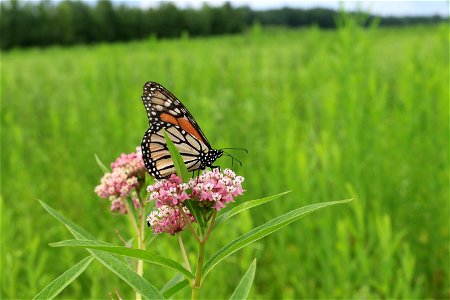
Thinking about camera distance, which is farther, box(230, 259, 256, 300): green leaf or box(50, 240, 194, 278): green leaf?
box(230, 259, 256, 300): green leaf

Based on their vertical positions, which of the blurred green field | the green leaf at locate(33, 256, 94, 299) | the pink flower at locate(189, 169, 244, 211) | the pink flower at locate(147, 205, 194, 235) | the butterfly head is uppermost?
the pink flower at locate(189, 169, 244, 211)

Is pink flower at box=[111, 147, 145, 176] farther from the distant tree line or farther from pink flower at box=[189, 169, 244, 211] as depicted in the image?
the distant tree line

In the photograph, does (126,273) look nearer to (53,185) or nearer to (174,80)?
(53,185)

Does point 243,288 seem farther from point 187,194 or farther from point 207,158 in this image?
point 207,158

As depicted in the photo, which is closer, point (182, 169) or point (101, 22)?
point (182, 169)

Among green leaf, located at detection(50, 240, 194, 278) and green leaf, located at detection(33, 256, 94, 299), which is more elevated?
green leaf, located at detection(50, 240, 194, 278)

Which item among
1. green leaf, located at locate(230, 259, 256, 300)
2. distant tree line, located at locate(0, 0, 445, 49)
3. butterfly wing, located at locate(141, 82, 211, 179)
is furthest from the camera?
distant tree line, located at locate(0, 0, 445, 49)

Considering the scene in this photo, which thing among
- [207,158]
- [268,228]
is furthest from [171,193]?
[207,158]

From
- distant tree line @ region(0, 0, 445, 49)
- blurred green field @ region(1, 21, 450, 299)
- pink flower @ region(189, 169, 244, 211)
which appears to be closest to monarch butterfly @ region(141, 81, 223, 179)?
pink flower @ region(189, 169, 244, 211)
